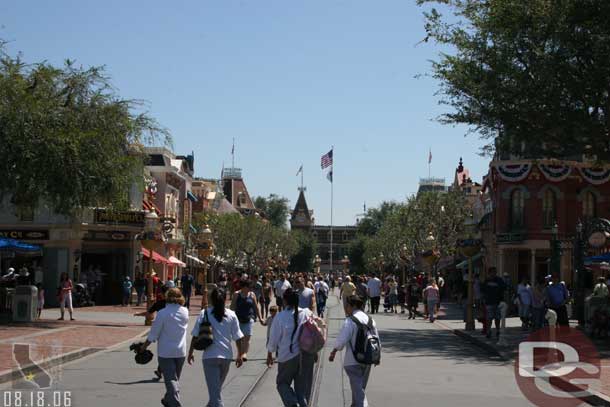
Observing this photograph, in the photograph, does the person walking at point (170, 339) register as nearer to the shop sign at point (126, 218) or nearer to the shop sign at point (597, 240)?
the shop sign at point (597, 240)

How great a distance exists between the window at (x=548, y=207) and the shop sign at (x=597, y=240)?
24.9 m

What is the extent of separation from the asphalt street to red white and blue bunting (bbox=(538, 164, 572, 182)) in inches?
1230

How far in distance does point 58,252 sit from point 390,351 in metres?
25.4

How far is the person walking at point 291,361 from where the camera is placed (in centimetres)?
1088

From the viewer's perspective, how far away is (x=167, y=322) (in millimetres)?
10969

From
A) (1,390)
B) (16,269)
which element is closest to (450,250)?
(16,269)

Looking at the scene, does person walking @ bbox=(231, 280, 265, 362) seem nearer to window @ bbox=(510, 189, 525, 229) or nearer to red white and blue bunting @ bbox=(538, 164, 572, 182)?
red white and blue bunting @ bbox=(538, 164, 572, 182)

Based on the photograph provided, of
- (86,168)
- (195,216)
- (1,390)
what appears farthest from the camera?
(195,216)

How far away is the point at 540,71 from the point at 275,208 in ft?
438

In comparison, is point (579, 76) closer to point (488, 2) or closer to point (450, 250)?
point (488, 2)

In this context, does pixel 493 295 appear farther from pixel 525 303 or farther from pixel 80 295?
pixel 80 295

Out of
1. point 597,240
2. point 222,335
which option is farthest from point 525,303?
point 222,335

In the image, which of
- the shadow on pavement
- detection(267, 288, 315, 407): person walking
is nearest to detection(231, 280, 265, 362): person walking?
detection(267, 288, 315, 407): person walking

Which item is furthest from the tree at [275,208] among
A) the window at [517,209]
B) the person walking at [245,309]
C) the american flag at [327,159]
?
the person walking at [245,309]
